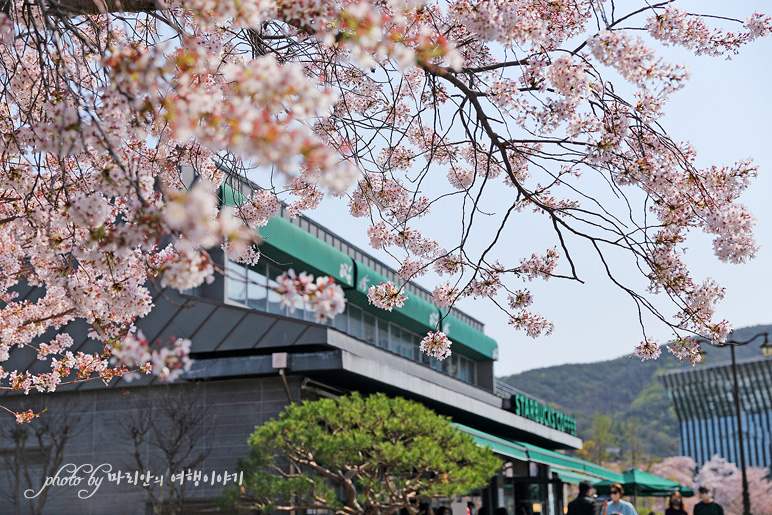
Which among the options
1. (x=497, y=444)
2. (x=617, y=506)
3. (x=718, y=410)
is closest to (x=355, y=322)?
(x=497, y=444)

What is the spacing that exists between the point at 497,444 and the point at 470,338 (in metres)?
13.1

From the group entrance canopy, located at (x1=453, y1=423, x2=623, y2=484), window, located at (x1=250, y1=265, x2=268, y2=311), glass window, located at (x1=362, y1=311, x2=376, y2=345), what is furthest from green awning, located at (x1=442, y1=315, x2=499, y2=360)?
window, located at (x1=250, y1=265, x2=268, y2=311)

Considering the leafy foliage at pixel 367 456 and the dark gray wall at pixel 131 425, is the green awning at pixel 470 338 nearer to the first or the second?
the dark gray wall at pixel 131 425

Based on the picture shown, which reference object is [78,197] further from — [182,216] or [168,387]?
[168,387]

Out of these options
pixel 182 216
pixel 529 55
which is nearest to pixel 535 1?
pixel 529 55

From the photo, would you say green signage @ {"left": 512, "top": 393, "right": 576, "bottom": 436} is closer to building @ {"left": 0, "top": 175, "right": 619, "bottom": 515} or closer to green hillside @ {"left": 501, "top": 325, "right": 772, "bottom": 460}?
building @ {"left": 0, "top": 175, "right": 619, "bottom": 515}

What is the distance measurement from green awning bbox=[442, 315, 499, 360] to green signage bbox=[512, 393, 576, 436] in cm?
295

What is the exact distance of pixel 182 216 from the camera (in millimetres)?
2822

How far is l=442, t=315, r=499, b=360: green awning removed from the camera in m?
35.2

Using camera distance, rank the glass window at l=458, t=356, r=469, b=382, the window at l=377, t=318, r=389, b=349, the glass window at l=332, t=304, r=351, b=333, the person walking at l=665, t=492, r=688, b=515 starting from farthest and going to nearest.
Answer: the glass window at l=458, t=356, r=469, b=382 → the window at l=377, t=318, r=389, b=349 → the glass window at l=332, t=304, r=351, b=333 → the person walking at l=665, t=492, r=688, b=515

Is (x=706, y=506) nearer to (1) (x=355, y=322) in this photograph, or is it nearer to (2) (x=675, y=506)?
(2) (x=675, y=506)

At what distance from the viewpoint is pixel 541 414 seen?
1586 inches

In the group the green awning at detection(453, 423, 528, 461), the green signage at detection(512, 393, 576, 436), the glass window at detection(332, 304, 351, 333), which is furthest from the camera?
the green signage at detection(512, 393, 576, 436)

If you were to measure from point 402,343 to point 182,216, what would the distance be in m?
29.8
